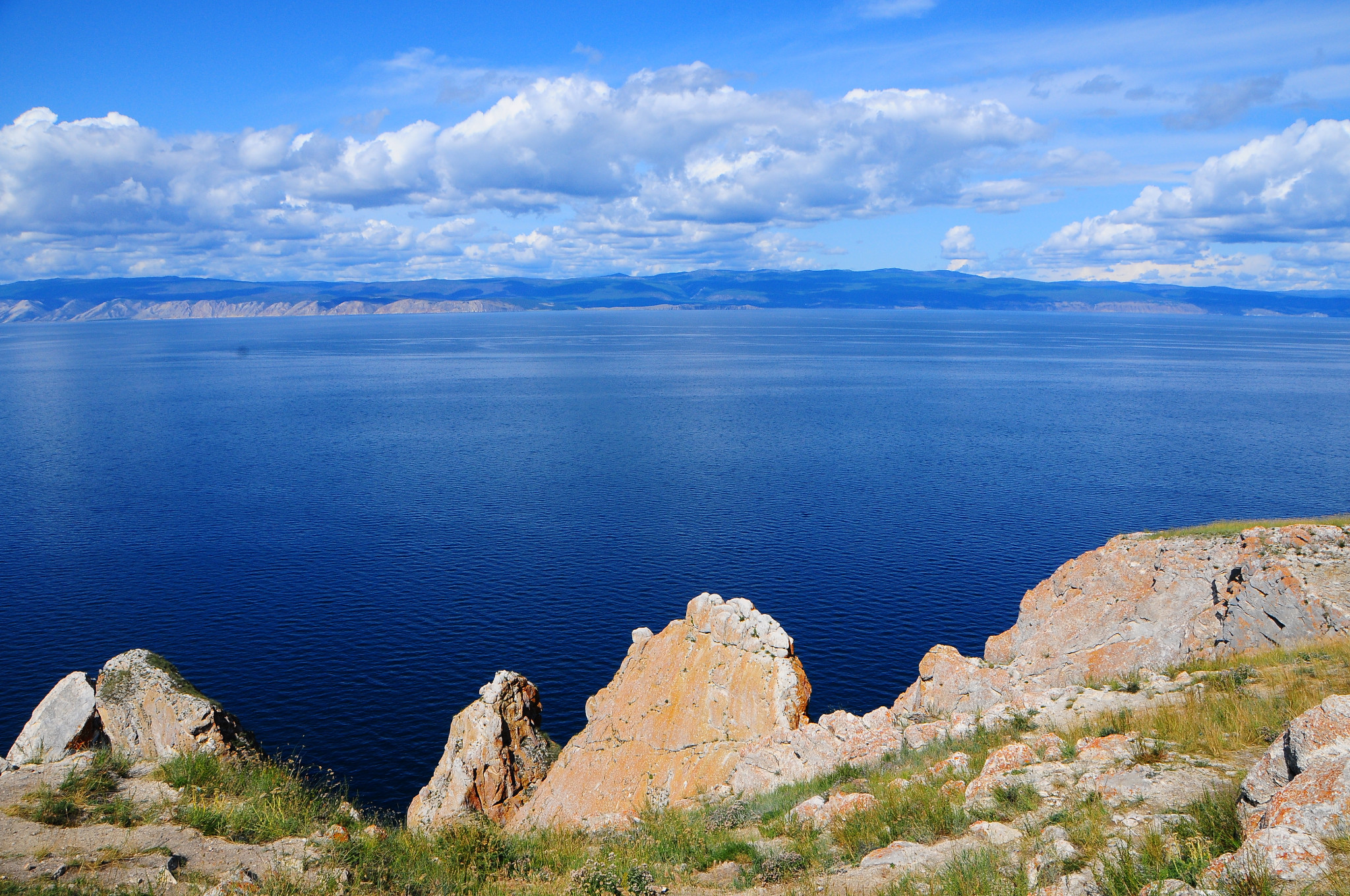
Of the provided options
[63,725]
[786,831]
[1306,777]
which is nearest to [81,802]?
[63,725]

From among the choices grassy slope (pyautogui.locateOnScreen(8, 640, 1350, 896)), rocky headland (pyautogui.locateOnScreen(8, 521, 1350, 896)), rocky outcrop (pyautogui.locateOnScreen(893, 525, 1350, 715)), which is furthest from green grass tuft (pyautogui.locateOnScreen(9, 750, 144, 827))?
rocky outcrop (pyautogui.locateOnScreen(893, 525, 1350, 715))

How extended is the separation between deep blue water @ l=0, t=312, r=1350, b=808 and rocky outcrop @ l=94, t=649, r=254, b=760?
1590 centimetres

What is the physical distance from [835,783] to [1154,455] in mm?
98480

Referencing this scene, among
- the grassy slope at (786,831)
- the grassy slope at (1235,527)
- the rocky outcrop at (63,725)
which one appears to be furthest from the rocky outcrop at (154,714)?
the grassy slope at (1235,527)

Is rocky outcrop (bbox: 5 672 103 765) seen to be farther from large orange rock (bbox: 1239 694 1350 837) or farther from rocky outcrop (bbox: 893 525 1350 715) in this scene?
large orange rock (bbox: 1239 694 1350 837)

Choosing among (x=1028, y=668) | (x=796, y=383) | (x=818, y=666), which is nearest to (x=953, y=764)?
(x=1028, y=668)

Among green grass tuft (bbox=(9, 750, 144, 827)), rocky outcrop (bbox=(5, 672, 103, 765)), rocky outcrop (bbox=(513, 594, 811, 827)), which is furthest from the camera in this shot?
Answer: rocky outcrop (bbox=(513, 594, 811, 827))

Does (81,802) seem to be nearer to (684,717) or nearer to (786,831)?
(786,831)

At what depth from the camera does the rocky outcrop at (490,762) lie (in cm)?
3050

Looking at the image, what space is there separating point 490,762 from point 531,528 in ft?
140

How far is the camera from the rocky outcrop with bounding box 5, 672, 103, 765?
837 inches

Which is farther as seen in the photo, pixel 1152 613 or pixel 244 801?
pixel 1152 613

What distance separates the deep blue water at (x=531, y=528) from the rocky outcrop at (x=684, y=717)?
39.1 feet

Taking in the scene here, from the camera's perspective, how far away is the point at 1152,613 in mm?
31828
